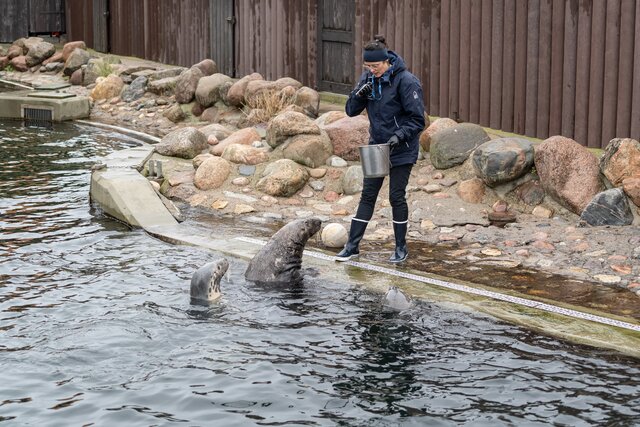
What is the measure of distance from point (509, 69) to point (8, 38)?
57.9 ft

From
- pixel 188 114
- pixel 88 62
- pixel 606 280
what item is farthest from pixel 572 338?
pixel 88 62

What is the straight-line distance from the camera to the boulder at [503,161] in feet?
39.6

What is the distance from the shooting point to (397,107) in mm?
10203

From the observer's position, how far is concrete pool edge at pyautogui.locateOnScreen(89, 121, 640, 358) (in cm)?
816

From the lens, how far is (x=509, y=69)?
540 inches

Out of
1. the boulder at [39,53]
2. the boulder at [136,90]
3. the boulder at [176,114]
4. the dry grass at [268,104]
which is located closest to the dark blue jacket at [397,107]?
the dry grass at [268,104]

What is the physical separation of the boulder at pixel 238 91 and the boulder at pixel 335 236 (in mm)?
6783

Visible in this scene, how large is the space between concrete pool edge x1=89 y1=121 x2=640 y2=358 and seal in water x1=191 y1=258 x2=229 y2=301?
1.10 metres

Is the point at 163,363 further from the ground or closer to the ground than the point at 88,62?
closer to the ground

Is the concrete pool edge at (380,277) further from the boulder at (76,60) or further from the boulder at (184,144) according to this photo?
the boulder at (76,60)

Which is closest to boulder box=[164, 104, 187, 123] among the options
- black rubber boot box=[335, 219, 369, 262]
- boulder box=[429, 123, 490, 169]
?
boulder box=[429, 123, 490, 169]

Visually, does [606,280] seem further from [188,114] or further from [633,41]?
[188,114]

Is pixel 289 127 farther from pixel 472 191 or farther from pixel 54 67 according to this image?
pixel 54 67

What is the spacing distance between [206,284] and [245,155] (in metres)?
5.21
